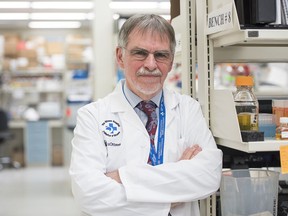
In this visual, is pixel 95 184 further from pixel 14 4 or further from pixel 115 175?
pixel 14 4

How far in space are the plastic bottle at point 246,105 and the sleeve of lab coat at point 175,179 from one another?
175 millimetres

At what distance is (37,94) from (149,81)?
8.57 m

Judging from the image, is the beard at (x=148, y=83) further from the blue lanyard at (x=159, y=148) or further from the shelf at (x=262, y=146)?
the shelf at (x=262, y=146)

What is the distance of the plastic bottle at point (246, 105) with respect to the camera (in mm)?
1702

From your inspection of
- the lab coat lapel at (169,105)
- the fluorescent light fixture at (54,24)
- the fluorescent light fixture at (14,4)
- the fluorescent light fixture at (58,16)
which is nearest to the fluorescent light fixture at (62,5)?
the fluorescent light fixture at (14,4)

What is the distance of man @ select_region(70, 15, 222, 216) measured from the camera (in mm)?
1695

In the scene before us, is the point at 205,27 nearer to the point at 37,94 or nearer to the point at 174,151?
the point at 174,151

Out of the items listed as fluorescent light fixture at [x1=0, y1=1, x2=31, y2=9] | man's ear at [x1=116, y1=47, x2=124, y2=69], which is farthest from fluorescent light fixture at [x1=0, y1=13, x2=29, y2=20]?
man's ear at [x1=116, y1=47, x2=124, y2=69]

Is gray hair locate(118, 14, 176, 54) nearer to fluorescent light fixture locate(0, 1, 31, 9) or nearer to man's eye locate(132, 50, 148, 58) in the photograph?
man's eye locate(132, 50, 148, 58)

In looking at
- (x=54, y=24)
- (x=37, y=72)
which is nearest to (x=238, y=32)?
(x=37, y=72)

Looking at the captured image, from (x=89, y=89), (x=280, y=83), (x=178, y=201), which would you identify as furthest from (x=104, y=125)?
(x=89, y=89)

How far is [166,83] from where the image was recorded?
496 centimetres

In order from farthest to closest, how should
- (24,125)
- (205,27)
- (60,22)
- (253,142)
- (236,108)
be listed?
(60,22) < (24,125) < (205,27) < (236,108) < (253,142)

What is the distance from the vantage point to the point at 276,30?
1.63 metres
